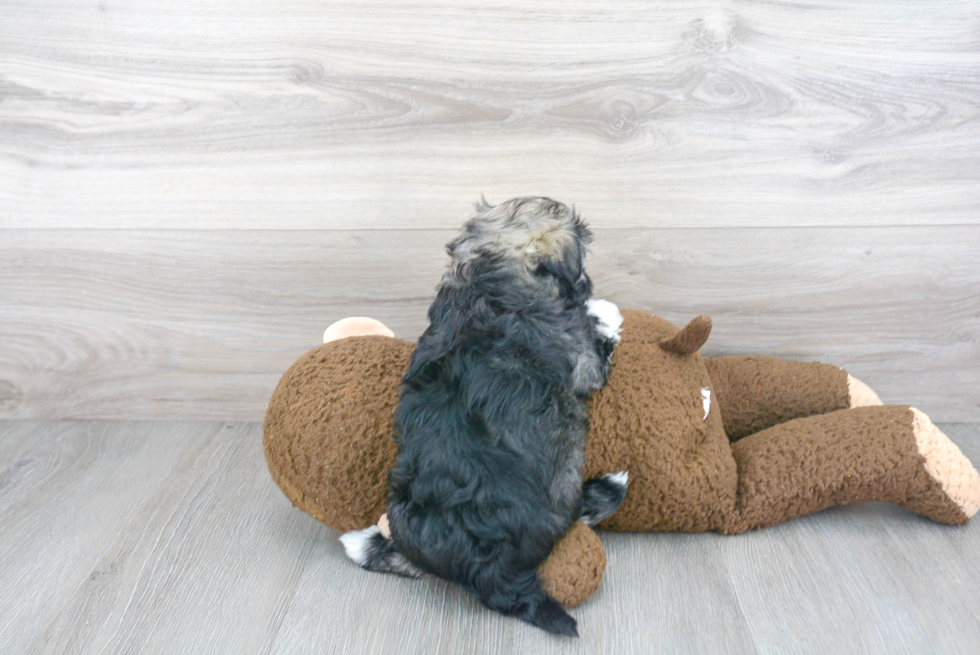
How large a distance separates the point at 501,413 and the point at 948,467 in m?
0.61

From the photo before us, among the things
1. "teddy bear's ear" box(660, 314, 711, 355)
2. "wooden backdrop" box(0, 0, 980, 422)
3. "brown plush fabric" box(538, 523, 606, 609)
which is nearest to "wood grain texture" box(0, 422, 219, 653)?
"wooden backdrop" box(0, 0, 980, 422)

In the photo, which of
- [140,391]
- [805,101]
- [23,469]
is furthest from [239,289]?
[805,101]

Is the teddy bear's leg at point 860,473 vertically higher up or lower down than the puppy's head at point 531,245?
lower down

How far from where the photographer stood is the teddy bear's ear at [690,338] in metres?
0.96

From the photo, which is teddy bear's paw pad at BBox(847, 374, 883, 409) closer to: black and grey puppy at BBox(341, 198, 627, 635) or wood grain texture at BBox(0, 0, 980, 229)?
wood grain texture at BBox(0, 0, 980, 229)

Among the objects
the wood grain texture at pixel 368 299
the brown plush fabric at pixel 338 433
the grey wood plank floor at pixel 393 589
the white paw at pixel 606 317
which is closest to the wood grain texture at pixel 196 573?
the grey wood plank floor at pixel 393 589

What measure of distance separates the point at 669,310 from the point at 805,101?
0.40 m

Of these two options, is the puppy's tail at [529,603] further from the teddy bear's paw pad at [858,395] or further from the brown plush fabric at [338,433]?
the teddy bear's paw pad at [858,395]

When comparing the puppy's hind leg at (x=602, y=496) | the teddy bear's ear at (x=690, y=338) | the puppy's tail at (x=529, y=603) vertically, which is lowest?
the puppy's tail at (x=529, y=603)

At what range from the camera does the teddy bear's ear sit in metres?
0.96

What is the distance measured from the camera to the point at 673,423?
0.95 meters

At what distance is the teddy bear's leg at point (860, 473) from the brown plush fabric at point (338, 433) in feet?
1.58

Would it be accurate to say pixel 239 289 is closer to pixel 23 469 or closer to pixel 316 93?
pixel 316 93

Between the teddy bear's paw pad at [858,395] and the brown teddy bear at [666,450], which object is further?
the teddy bear's paw pad at [858,395]
